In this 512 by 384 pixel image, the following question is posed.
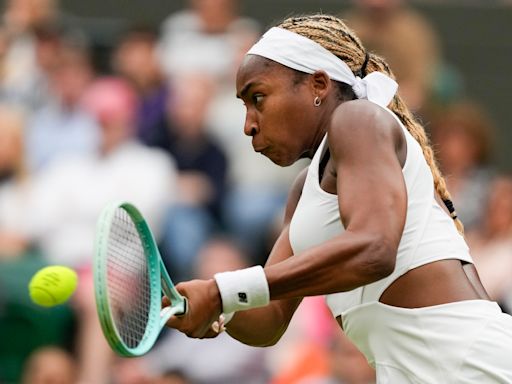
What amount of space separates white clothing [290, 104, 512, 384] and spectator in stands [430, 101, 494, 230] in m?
4.46

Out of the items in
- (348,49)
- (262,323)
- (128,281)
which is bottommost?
(262,323)

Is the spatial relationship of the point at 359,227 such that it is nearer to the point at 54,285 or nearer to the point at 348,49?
the point at 348,49

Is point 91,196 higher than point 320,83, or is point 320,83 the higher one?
point 320,83

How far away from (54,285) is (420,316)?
1.19 meters

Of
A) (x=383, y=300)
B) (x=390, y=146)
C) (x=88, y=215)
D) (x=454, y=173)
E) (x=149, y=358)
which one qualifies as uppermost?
(x=390, y=146)

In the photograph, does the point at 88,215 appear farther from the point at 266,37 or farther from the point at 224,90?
the point at 266,37

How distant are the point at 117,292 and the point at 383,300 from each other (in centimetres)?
92

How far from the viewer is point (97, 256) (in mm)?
3928

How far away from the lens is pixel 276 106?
440cm

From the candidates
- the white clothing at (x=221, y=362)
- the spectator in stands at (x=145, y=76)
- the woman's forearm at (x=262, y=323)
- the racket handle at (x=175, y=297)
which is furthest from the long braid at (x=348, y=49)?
the spectator in stands at (x=145, y=76)

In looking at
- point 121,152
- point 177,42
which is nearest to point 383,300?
point 121,152

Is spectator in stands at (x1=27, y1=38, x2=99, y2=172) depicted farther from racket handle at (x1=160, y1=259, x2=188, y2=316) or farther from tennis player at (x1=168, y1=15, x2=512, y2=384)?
racket handle at (x1=160, y1=259, x2=188, y2=316)

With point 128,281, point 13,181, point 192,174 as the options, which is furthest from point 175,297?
point 13,181

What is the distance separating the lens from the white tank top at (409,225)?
168 inches
